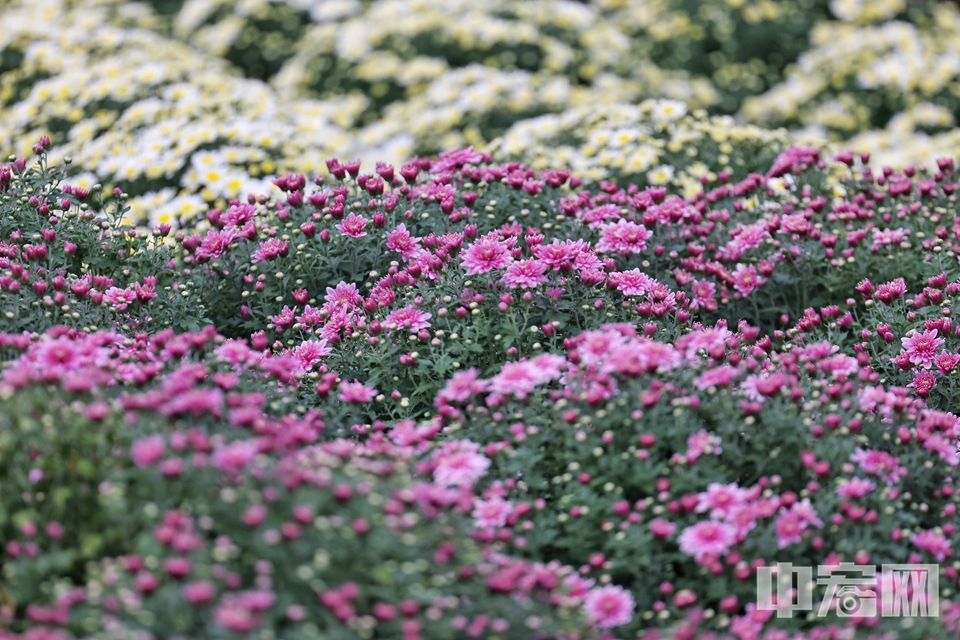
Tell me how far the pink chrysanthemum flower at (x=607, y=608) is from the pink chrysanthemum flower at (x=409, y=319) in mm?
1385

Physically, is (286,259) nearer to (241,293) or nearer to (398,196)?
(241,293)

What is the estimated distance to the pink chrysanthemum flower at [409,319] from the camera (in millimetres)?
4008

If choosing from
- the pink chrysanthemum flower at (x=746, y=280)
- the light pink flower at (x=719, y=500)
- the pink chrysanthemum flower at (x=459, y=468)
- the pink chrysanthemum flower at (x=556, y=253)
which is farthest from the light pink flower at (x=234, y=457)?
the pink chrysanthemum flower at (x=746, y=280)

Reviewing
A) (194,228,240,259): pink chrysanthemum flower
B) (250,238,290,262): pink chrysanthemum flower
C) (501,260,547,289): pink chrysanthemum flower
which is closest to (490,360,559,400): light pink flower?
(501,260,547,289): pink chrysanthemum flower

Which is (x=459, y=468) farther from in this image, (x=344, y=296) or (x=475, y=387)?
(x=344, y=296)

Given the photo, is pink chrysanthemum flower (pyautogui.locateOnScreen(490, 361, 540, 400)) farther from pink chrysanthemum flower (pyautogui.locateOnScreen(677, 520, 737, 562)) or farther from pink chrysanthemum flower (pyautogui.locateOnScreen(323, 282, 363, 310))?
pink chrysanthemum flower (pyautogui.locateOnScreen(323, 282, 363, 310))

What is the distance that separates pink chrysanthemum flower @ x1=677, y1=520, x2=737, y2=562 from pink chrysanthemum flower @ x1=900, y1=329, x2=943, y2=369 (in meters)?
1.53

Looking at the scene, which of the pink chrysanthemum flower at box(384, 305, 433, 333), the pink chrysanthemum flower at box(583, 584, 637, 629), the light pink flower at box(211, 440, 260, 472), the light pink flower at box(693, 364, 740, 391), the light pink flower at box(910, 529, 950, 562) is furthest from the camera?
the pink chrysanthemum flower at box(384, 305, 433, 333)

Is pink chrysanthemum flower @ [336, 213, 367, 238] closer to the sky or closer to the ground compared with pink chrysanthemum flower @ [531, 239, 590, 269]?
closer to the sky

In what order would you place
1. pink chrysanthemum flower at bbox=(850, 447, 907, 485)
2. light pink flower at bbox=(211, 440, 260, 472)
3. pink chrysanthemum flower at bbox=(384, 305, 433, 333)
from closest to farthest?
light pink flower at bbox=(211, 440, 260, 472)
pink chrysanthemum flower at bbox=(850, 447, 907, 485)
pink chrysanthemum flower at bbox=(384, 305, 433, 333)

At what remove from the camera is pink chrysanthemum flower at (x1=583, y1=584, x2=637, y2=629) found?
2938 millimetres

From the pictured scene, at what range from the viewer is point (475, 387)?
3.49 metres

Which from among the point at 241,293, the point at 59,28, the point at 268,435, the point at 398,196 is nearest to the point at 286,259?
the point at 241,293

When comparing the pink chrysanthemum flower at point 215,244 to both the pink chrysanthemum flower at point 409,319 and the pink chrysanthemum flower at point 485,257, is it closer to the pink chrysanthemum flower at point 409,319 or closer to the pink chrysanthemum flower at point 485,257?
the pink chrysanthemum flower at point 409,319
